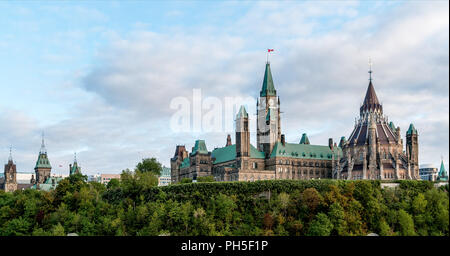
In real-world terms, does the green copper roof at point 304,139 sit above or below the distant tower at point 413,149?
above

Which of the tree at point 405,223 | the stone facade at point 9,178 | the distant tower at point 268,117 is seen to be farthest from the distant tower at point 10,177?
the tree at point 405,223

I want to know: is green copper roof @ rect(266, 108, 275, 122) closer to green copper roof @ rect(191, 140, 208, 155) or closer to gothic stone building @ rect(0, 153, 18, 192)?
green copper roof @ rect(191, 140, 208, 155)

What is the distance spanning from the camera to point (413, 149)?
125 m

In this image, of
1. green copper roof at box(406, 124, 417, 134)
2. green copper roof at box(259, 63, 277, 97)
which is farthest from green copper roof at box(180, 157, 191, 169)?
green copper roof at box(406, 124, 417, 134)

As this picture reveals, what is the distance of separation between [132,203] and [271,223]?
24.6 meters

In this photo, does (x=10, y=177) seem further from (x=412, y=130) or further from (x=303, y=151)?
(x=412, y=130)

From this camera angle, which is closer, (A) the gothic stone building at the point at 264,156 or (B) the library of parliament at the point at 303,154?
(B) the library of parliament at the point at 303,154

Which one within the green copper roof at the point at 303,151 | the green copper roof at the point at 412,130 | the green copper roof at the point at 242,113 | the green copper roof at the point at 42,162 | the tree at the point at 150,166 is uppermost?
the green copper roof at the point at 242,113

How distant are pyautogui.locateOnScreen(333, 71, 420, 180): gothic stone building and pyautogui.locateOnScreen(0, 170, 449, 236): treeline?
119 feet

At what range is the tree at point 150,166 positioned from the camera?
420 ft

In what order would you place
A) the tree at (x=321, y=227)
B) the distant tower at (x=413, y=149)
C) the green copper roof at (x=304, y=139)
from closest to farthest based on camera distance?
1. the tree at (x=321, y=227)
2. the distant tower at (x=413, y=149)
3. the green copper roof at (x=304, y=139)

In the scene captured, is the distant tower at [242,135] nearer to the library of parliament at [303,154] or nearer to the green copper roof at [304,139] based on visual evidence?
the library of parliament at [303,154]

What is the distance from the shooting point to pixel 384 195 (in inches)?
3145

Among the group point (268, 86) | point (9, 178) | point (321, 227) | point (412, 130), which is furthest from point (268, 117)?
point (9, 178)
